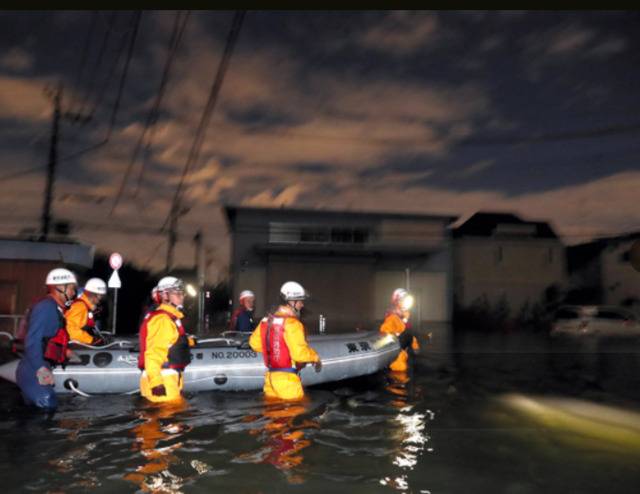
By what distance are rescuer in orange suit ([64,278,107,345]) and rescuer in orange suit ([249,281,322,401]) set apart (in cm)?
383

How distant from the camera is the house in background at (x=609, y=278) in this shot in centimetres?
3716

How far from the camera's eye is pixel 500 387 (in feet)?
A: 33.0

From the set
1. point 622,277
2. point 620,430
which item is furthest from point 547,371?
point 622,277

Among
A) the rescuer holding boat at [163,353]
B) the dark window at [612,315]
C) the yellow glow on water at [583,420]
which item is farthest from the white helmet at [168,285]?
the dark window at [612,315]

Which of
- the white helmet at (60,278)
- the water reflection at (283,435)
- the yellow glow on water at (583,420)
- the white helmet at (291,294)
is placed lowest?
the yellow glow on water at (583,420)

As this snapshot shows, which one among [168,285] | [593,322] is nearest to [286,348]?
[168,285]

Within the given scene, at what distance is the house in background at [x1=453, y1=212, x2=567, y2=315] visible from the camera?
35.8 meters

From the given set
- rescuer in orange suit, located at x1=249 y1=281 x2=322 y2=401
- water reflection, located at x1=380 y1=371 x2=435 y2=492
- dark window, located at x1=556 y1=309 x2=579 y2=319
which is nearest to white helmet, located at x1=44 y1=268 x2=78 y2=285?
rescuer in orange suit, located at x1=249 y1=281 x2=322 y2=401

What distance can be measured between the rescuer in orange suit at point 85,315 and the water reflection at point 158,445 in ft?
7.94

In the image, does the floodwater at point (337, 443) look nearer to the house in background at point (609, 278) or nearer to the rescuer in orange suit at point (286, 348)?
the rescuer in orange suit at point (286, 348)

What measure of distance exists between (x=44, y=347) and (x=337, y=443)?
12.2 ft

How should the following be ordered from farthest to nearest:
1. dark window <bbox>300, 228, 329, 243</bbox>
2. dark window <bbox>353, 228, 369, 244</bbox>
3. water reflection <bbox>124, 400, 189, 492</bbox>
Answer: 1. dark window <bbox>353, 228, 369, 244</bbox>
2. dark window <bbox>300, 228, 329, 243</bbox>
3. water reflection <bbox>124, 400, 189, 492</bbox>

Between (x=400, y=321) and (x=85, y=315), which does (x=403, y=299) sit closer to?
(x=400, y=321)

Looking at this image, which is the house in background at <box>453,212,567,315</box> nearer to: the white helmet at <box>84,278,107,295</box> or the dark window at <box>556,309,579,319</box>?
the dark window at <box>556,309,579,319</box>
